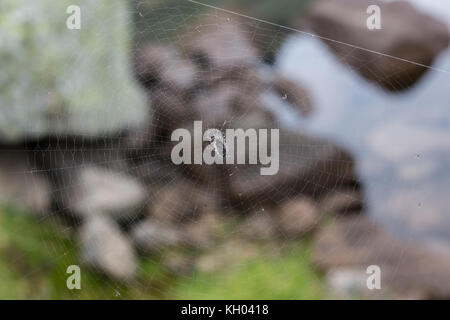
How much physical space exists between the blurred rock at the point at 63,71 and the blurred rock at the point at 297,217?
2.34 ft

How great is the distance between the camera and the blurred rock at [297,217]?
198 centimetres

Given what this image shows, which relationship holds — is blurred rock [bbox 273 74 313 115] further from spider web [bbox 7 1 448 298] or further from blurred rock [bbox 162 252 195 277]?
→ blurred rock [bbox 162 252 195 277]

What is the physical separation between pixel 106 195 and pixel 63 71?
1.78 feet

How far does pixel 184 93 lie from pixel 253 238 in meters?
0.65

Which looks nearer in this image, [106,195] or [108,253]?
[108,253]

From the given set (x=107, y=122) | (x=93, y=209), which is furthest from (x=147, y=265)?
(x=107, y=122)

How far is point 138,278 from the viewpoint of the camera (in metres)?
1.94

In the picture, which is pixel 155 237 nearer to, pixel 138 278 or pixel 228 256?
pixel 138 278

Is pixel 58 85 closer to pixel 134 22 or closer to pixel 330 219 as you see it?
pixel 134 22

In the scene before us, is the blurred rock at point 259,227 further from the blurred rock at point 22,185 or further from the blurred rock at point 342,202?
the blurred rock at point 22,185

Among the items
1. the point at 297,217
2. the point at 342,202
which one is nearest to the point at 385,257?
the point at 342,202

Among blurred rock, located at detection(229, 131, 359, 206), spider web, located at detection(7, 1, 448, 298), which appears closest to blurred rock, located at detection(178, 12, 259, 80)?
spider web, located at detection(7, 1, 448, 298)

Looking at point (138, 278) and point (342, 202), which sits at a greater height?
point (342, 202)

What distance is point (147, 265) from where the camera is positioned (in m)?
1.97
